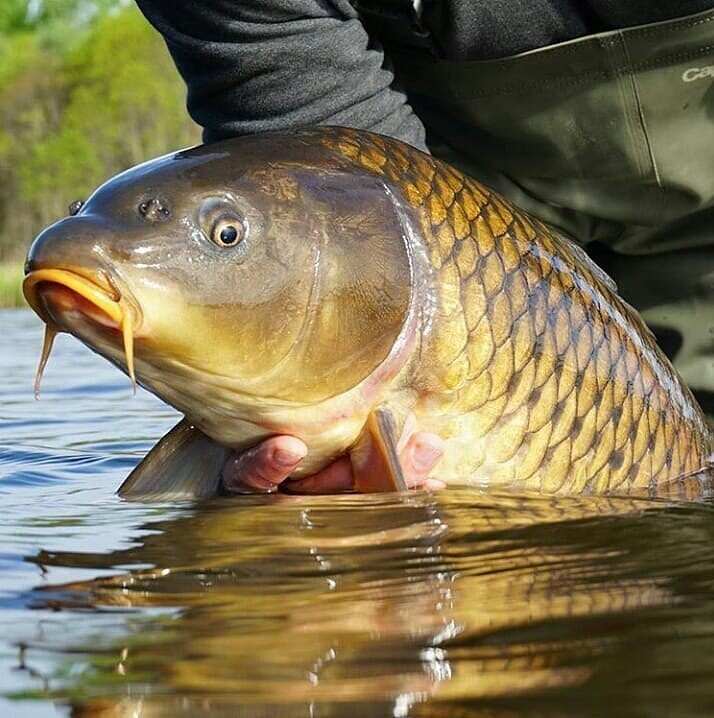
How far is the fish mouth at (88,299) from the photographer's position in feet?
5.44

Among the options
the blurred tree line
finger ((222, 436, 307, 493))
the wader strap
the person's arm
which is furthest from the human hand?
the blurred tree line

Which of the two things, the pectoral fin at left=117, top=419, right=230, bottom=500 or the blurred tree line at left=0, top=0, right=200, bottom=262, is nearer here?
the pectoral fin at left=117, top=419, right=230, bottom=500

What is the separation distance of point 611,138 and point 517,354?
716 mm

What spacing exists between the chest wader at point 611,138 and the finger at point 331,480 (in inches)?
33.5

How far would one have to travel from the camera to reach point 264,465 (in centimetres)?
197

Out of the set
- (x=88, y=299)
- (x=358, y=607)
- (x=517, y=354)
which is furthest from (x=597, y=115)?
(x=358, y=607)

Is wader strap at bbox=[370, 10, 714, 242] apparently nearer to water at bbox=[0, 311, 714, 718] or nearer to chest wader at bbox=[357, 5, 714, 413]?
chest wader at bbox=[357, 5, 714, 413]

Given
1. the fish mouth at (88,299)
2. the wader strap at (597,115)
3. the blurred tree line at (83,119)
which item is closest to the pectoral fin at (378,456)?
the fish mouth at (88,299)

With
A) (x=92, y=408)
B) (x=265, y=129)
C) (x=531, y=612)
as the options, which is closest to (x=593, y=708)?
(x=531, y=612)

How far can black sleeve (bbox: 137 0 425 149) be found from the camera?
2389mm

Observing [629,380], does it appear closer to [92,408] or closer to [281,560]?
[281,560]

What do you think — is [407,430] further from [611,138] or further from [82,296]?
[611,138]

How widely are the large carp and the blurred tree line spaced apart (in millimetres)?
18982

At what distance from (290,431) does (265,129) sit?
695mm
